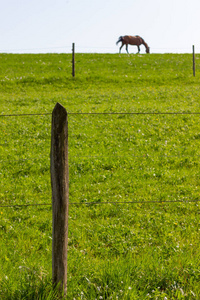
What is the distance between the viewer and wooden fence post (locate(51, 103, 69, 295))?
4.08m

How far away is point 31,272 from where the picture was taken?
14.6 ft

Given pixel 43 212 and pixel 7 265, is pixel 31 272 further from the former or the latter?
pixel 43 212

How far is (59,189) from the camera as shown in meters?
4.15

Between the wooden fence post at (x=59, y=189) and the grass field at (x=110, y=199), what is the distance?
309 millimetres

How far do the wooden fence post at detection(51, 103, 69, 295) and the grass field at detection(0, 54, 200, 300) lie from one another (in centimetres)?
31

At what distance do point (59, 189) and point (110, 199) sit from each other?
4585 mm

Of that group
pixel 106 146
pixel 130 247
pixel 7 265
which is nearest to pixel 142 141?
pixel 106 146

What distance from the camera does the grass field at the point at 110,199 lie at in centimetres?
460
